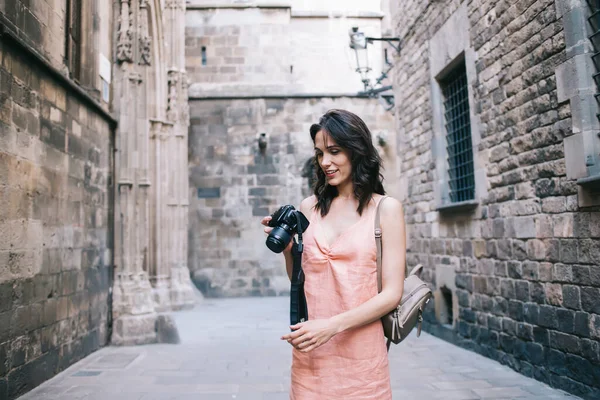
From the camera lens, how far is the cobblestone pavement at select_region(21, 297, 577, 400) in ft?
14.4

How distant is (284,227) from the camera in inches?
62.4

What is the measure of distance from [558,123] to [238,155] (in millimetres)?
10424

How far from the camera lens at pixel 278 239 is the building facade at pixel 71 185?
3.43 metres

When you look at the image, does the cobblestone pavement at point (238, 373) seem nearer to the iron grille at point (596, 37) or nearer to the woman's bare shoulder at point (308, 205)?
the iron grille at point (596, 37)

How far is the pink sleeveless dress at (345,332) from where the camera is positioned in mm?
1521

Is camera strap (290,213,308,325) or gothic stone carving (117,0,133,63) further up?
gothic stone carving (117,0,133,63)

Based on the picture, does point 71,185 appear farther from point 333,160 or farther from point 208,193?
point 208,193

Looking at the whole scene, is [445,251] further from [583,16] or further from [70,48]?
[70,48]

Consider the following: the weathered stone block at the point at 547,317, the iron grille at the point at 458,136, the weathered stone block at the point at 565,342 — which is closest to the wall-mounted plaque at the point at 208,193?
the iron grille at the point at 458,136

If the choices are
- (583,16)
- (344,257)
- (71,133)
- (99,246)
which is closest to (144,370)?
(99,246)

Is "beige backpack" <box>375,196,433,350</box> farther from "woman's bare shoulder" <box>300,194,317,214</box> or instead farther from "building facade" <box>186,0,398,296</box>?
"building facade" <box>186,0,398,296</box>

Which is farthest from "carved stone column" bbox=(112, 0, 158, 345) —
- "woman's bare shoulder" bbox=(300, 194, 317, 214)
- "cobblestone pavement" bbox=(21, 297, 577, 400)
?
"woman's bare shoulder" bbox=(300, 194, 317, 214)

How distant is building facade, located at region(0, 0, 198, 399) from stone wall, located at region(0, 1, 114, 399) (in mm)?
13

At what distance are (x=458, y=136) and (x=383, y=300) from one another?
593cm
